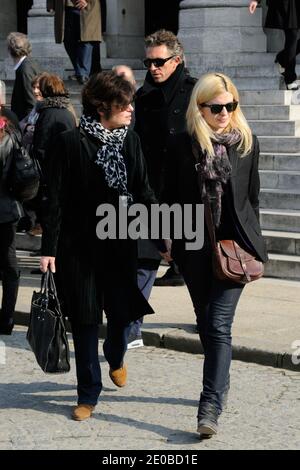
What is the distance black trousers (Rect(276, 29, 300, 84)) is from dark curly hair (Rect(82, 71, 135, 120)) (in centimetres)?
705

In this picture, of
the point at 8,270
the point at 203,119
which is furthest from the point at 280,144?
the point at 203,119

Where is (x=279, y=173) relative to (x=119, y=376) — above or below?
above

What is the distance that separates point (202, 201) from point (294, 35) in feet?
24.2

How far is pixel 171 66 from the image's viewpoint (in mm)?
8578

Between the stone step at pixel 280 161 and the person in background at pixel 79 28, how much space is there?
10.3 feet

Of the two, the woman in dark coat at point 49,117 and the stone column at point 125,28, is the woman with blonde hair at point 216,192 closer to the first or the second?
the woman in dark coat at point 49,117

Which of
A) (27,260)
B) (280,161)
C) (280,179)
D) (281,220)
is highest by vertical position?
(280,161)

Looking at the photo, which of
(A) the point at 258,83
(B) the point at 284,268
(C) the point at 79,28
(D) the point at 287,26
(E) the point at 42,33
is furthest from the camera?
(E) the point at 42,33

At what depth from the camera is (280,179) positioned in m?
12.5

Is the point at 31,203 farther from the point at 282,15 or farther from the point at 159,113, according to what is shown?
the point at 282,15

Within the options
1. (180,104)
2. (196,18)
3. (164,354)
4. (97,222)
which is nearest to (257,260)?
(97,222)

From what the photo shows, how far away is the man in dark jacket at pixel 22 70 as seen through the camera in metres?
13.2

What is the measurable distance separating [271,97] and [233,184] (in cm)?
753

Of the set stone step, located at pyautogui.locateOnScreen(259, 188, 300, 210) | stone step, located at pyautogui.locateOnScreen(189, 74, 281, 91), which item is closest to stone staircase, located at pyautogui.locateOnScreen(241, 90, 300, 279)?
stone step, located at pyautogui.locateOnScreen(259, 188, 300, 210)
